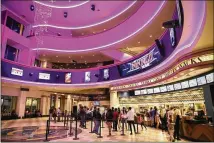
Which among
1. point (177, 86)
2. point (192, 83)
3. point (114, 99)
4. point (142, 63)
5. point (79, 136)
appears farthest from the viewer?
point (114, 99)

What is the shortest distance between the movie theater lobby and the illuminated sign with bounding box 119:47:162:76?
6 cm

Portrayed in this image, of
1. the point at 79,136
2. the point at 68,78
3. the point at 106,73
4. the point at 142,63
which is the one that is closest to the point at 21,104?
the point at 68,78

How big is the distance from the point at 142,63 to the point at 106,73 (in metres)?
4.65

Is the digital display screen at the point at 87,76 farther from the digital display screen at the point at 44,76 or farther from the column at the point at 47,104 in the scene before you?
the column at the point at 47,104

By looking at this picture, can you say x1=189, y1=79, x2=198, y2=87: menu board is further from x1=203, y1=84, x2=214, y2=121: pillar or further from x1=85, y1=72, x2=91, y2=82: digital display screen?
x1=85, y1=72, x2=91, y2=82: digital display screen

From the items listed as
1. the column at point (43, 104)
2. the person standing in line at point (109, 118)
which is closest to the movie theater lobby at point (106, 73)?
the person standing in line at point (109, 118)

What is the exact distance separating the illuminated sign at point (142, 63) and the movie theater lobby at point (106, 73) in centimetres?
6

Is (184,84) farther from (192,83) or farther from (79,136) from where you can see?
(79,136)

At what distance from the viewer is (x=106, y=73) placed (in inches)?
569

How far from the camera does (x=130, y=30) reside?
13945 mm

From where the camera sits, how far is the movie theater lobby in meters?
6.79

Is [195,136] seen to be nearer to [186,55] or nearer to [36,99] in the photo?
[186,55]

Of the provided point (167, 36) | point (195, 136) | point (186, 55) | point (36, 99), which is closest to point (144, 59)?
point (167, 36)

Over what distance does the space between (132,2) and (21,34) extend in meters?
Answer: 12.4
